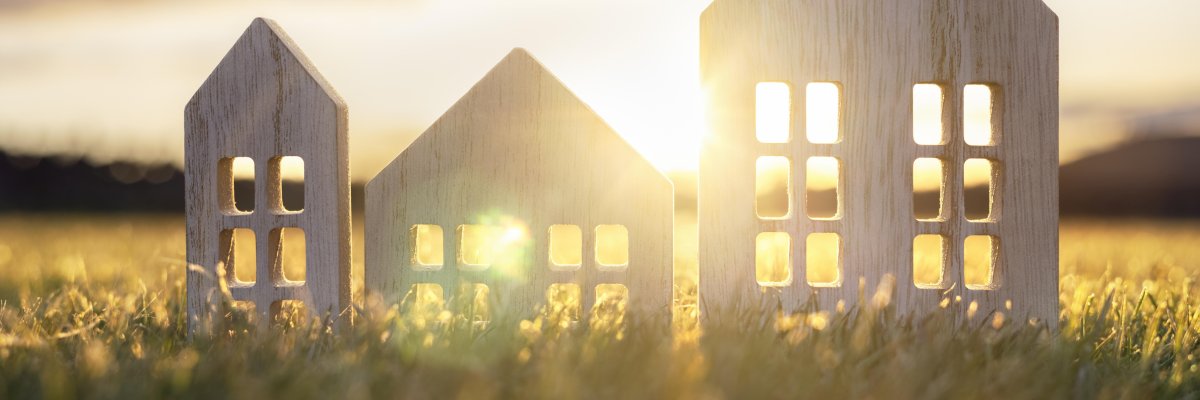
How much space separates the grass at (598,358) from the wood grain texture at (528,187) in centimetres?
15

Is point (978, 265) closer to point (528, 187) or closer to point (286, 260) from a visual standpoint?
point (528, 187)

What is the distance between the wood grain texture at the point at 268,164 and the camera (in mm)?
2955

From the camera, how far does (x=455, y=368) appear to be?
1989mm

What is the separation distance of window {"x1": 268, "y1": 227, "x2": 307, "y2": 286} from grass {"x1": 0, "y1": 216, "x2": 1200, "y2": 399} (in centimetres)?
23

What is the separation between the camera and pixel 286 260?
5785 mm

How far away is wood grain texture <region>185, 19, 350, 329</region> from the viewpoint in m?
2.96

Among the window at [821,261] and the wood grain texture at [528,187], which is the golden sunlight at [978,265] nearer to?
the window at [821,261]

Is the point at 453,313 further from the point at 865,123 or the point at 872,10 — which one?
the point at 872,10

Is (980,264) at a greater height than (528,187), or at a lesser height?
lesser

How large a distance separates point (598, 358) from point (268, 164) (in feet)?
4.97

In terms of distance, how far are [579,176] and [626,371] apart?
1.01 m

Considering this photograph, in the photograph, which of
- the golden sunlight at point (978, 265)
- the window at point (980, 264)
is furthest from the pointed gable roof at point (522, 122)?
the golden sunlight at point (978, 265)

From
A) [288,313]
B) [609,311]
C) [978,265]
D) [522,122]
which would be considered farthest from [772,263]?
[288,313]

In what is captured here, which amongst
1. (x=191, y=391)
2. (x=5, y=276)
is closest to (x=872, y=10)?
(x=191, y=391)
